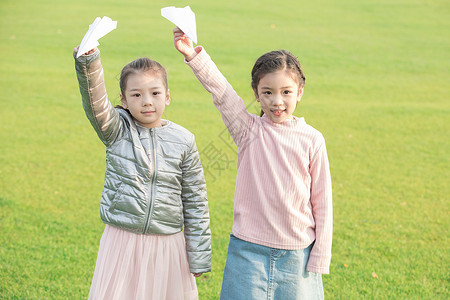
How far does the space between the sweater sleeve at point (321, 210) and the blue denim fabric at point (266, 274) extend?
51 mm

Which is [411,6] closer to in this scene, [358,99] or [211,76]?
[358,99]

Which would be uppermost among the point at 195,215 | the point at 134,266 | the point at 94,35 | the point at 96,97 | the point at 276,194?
the point at 94,35

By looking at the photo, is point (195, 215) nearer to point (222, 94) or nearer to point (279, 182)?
point (279, 182)

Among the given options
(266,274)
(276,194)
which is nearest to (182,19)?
(276,194)

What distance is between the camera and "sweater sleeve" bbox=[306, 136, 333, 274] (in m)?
2.19

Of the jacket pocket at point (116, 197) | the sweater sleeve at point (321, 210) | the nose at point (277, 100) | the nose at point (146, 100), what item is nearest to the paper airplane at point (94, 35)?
the nose at point (146, 100)

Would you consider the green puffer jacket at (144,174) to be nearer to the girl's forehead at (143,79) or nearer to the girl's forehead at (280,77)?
the girl's forehead at (143,79)

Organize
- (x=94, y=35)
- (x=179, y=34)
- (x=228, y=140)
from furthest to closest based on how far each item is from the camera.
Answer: (x=228, y=140)
(x=179, y=34)
(x=94, y=35)

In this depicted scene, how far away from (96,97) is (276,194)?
805 mm

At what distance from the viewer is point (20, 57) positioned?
35.7ft

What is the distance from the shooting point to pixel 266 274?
2.16 metres

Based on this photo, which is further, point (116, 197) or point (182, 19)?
point (116, 197)

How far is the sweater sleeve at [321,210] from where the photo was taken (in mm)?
2186

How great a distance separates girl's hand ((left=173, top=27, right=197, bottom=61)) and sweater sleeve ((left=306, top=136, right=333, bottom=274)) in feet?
2.08
